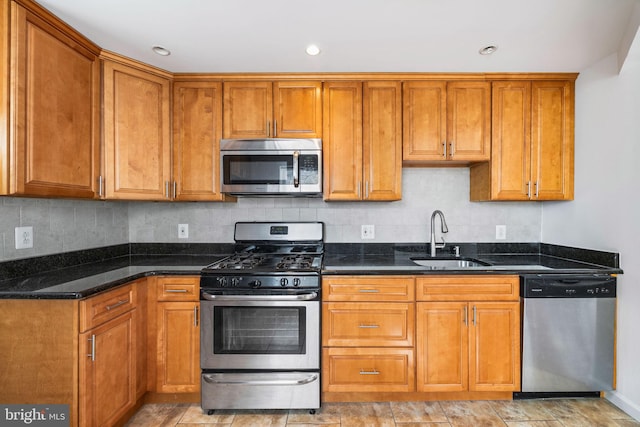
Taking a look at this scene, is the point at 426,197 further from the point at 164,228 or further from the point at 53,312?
the point at 53,312

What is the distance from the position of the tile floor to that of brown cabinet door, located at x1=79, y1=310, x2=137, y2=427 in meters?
0.28

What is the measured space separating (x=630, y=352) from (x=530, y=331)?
0.60 m

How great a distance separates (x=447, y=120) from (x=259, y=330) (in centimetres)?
202

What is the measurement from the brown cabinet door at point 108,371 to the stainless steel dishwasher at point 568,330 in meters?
2.47

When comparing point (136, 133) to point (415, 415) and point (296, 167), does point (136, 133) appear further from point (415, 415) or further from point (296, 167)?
point (415, 415)

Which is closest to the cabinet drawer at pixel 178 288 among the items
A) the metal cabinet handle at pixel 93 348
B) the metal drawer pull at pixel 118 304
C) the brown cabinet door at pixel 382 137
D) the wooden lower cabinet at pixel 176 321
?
the wooden lower cabinet at pixel 176 321

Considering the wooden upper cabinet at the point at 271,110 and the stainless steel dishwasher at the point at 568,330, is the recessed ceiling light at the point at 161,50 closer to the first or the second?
the wooden upper cabinet at the point at 271,110

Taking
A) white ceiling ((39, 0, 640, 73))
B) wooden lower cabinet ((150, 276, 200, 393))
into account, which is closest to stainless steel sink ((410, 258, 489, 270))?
white ceiling ((39, 0, 640, 73))

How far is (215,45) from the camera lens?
81.3 inches

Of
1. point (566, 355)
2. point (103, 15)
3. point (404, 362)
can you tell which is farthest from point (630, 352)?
point (103, 15)

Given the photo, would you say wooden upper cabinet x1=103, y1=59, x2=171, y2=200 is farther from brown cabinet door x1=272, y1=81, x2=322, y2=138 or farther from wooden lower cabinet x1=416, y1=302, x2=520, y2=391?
wooden lower cabinet x1=416, y1=302, x2=520, y2=391

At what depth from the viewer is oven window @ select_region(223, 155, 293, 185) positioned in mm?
2422

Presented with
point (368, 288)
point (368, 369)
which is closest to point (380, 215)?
point (368, 288)

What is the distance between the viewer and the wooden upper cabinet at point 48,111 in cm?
156
